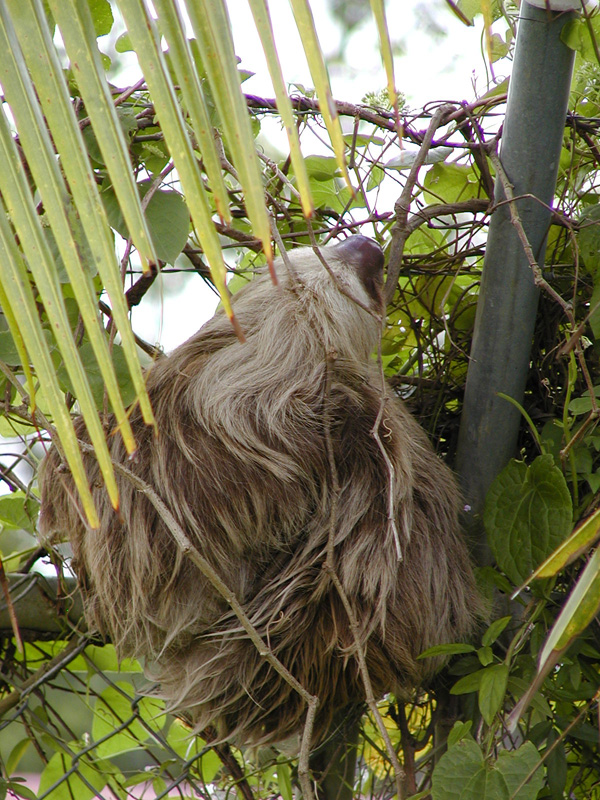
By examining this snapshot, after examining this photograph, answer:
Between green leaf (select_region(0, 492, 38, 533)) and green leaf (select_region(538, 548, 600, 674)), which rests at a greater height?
green leaf (select_region(0, 492, 38, 533))

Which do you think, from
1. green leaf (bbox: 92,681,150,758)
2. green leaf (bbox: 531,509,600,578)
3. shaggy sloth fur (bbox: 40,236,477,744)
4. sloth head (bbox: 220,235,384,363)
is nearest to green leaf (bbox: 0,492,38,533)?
shaggy sloth fur (bbox: 40,236,477,744)

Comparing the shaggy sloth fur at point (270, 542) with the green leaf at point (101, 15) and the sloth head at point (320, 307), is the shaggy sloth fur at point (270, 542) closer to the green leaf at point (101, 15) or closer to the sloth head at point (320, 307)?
the sloth head at point (320, 307)

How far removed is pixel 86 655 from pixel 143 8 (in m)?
1.32

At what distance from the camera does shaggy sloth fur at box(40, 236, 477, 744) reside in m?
1.23

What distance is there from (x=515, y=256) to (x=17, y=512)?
1.11m

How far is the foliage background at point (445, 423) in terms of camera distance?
111 centimetres

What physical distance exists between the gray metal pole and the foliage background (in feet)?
0.17

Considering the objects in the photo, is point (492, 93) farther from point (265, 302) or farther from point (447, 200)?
point (265, 302)

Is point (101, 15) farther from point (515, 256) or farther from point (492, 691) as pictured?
point (492, 691)

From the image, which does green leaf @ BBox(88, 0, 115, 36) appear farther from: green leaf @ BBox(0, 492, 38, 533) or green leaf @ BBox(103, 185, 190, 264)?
green leaf @ BBox(0, 492, 38, 533)

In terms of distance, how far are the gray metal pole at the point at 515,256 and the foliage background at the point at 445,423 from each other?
0.17 ft

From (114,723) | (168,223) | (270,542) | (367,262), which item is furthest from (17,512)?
(367,262)

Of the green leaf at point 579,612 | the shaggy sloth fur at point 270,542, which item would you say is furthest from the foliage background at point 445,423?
the green leaf at point 579,612

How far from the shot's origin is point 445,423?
152cm
